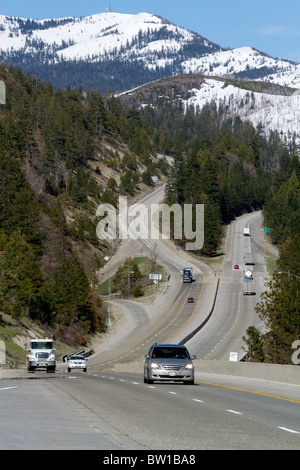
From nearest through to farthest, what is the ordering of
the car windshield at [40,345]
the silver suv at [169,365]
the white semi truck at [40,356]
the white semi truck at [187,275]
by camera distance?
the silver suv at [169,365]
the white semi truck at [40,356]
the car windshield at [40,345]
the white semi truck at [187,275]

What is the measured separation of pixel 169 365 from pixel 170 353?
91cm

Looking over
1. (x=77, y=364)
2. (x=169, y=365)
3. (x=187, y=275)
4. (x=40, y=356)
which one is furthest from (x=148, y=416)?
(x=187, y=275)

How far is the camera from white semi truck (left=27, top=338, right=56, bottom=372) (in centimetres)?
4931

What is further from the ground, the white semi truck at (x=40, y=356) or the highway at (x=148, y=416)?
the highway at (x=148, y=416)

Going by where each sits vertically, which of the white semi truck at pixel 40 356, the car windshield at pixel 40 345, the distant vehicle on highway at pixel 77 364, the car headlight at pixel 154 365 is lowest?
the distant vehicle on highway at pixel 77 364

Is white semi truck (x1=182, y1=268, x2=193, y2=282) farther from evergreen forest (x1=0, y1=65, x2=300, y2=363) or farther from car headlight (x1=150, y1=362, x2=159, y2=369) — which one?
car headlight (x1=150, y1=362, x2=159, y2=369)

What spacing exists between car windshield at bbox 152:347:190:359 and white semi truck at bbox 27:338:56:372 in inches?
717

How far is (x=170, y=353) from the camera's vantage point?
32.7 m

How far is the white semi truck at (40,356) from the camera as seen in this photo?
4931 centimetres

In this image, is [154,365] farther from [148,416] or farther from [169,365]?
[148,416]

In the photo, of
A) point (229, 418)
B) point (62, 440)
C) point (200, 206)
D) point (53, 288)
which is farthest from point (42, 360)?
point (200, 206)

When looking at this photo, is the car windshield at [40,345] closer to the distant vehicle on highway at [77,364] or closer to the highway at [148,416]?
the distant vehicle on highway at [77,364]

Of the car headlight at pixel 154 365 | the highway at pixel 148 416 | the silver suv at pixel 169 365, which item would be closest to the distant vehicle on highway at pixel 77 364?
the highway at pixel 148 416

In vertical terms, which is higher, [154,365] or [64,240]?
[64,240]
